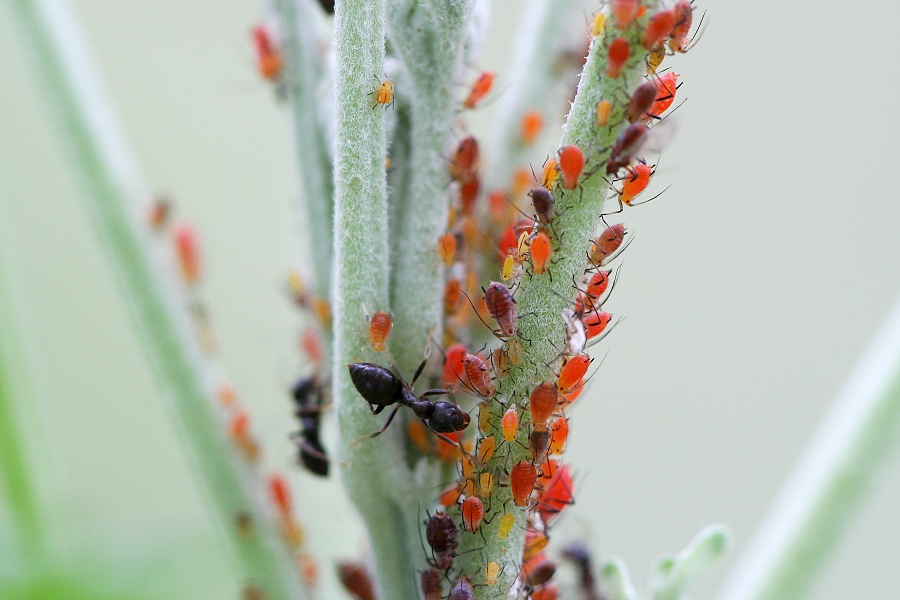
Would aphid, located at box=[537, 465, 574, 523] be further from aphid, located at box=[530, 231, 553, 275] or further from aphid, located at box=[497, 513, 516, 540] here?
aphid, located at box=[530, 231, 553, 275]

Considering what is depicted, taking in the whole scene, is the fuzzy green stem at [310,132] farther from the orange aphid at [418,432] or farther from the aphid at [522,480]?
the aphid at [522,480]

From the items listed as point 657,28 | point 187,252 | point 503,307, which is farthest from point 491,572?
point 187,252

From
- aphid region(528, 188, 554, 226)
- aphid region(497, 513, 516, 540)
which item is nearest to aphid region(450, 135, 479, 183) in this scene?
aphid region(528, 188, 554, 226)

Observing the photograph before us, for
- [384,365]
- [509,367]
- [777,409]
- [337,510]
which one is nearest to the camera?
[509,367]

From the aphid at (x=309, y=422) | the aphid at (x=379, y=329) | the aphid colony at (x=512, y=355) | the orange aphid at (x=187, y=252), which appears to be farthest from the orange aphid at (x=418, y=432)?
the orange aphid at (x=187, y=252)

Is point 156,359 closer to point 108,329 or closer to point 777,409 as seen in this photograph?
point 108,329

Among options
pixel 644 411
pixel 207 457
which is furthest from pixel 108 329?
pixel 207 457
